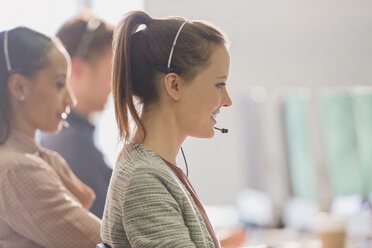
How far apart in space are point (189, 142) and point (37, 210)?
166 inches

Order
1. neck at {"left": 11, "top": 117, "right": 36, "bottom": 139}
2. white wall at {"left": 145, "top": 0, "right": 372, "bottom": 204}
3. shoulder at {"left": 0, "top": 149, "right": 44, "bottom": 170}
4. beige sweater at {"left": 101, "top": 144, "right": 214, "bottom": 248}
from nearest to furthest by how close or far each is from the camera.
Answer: beige sweater at {"left": 101, "top": 144, "right": 214, "bottom": 248} < shoulder at {"left": 0, "top": 149, "right": 44, "bottom": 170} < neck at {"left": 11, "top": 117, "right": 36, "bottom": 139} < white wall at {"left": 145, "top": 0, "right": 372, "bottom": 204}

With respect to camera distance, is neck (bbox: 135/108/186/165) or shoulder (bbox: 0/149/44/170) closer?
neck (bbox: 135/108/186/165)

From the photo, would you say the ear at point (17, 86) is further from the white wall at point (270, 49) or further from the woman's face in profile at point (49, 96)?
the white wall at point (270, 49)

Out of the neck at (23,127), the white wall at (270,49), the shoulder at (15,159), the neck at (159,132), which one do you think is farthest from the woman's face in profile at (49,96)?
the white wall at (270,49)

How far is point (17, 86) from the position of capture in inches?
58.6

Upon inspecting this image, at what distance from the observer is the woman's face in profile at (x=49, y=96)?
1.50m

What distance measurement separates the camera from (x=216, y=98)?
1.16 meters

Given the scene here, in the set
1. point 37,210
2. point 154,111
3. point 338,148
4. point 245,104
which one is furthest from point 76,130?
point 245,104

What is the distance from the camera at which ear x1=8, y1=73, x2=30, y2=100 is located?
58.6 inches

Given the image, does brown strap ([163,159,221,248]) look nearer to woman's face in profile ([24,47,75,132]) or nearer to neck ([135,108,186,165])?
neck ([135,108,186,165])

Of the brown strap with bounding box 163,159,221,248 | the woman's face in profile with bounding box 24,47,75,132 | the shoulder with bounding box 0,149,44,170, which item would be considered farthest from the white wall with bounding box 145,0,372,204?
the brown strap with bounding box 163,159,221,248

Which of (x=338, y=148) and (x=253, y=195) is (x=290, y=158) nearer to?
(x=338, y=148)

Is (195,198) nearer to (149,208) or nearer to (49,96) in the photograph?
(149,208)

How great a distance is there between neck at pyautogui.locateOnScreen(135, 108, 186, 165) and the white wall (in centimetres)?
420
